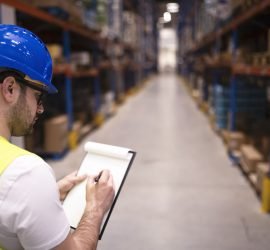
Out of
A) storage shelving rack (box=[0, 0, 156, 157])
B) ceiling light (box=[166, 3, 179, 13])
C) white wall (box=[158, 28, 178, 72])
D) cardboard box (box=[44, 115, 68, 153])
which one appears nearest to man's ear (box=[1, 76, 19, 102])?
storage shelving rack (box=[0, 0, 156, 157])

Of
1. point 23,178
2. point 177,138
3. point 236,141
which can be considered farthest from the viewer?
point 177,138

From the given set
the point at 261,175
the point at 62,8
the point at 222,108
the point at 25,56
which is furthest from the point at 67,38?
the point at 25,56

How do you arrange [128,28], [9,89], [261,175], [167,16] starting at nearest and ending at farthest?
1. [9,89]
2. [261,175]
3. [128,28]
4. [167,16]

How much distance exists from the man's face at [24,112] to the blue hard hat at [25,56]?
37 millimetres

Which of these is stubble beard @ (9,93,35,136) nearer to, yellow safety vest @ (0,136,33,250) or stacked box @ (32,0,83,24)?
yellow safety vest @ (0,136,33,250)

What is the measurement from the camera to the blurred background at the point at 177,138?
121 inches

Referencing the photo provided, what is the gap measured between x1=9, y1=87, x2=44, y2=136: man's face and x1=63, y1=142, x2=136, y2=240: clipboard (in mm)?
411

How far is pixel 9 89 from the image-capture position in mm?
1123

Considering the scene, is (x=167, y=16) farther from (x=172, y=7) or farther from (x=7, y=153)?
(x=7, y=153)

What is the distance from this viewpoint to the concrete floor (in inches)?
112

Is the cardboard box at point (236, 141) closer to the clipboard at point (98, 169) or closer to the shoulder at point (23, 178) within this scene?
the clipboard at point (98, 169)

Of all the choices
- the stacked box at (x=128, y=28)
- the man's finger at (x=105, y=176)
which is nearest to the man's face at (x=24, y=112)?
the man's finger at (x=105, y=176)

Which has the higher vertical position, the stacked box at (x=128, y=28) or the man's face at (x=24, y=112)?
the stacked box at (x=128, y=28)

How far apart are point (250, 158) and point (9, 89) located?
10.7 ft
